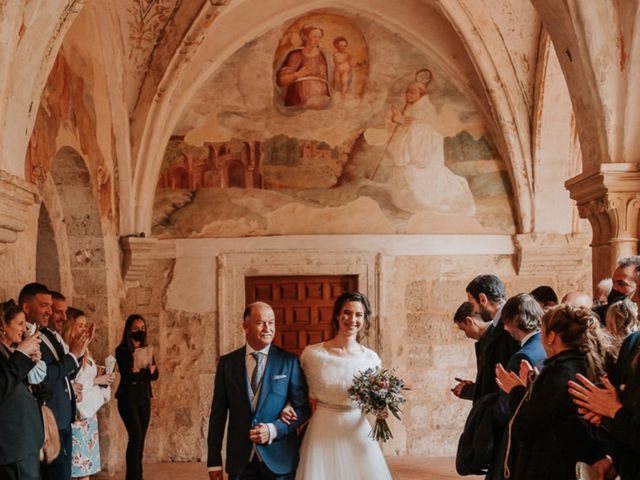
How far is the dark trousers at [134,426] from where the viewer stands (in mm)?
8078

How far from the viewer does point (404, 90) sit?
10617 millimetres

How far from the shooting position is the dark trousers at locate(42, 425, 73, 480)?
237 inches

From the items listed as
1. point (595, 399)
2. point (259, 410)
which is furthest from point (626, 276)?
point (259, 410)

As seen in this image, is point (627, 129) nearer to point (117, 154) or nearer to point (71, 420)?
point (71, 420)

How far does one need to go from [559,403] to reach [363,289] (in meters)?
6.95

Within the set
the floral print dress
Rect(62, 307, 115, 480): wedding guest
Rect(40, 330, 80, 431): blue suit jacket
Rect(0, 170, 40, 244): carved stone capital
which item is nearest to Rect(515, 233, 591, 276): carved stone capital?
Rect(62, 307, 115, 480): wedding guest

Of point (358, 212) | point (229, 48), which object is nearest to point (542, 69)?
point (358, 212)

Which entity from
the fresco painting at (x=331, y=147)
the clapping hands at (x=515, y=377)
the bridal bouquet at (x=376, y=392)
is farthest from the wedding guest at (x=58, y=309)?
the clapping hands at (x=515, y=377)

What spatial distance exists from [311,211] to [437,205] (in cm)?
151

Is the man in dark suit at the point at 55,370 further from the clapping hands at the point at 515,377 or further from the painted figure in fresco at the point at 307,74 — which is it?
the painted figure in fresco at the point at 307,74

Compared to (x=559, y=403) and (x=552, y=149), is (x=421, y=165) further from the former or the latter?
(x=559, y=403)

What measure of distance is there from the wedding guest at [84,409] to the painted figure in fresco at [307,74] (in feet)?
14.8

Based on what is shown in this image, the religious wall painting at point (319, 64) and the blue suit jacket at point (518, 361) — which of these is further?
the religious wall painting at point (319, 64)

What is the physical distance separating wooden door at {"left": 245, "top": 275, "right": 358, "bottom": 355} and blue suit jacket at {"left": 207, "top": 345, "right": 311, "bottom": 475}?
5.75 meters
